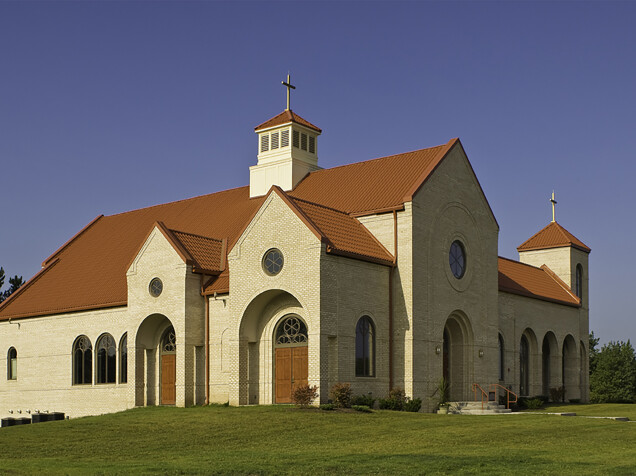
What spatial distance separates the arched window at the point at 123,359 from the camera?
127 ft

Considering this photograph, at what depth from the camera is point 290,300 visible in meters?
33.2

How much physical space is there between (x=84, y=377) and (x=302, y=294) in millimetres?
14398

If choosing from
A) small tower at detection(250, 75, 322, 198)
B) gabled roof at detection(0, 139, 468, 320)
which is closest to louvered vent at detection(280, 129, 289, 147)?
small tower at detection(250, 75, 322, 198)

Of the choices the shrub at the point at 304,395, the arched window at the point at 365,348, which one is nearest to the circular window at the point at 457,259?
the arched window at the point at 365,348

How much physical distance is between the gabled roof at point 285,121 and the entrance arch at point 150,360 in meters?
11.7

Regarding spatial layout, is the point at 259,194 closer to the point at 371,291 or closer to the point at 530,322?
the point at 371,291

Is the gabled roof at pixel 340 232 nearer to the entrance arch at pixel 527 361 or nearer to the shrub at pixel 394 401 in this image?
the shrub at pixel 394 401

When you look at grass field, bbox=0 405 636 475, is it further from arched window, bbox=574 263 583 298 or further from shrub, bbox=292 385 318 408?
arched window, bbox=574 263 583 298

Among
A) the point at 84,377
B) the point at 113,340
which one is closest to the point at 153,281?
the point at 113,340

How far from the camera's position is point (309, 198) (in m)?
39.7

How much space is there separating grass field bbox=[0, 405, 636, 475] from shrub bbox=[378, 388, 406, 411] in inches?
83.8

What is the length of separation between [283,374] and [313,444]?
36.7ft

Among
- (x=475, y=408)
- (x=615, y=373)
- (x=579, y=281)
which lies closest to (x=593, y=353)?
(x=615, y=373)

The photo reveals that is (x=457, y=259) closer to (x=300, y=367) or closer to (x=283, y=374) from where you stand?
(x=300, y=367)
